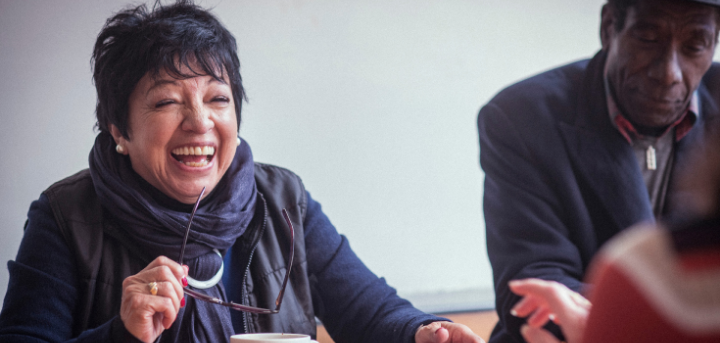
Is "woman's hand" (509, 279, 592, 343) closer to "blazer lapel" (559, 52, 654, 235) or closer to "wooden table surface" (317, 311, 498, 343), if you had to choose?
"blazer lapel" (559, 52, 654, 235)

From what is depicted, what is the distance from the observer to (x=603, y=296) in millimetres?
413

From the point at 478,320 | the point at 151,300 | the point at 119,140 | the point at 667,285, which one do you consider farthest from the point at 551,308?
the point at 478,320

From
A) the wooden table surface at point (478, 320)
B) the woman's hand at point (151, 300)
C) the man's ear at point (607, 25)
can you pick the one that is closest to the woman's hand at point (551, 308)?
the woman's hand at point (151, 300)

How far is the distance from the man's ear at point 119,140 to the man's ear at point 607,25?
123 centimetres

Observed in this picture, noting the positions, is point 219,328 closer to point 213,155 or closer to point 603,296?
point 213,155

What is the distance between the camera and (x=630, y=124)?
1.61 meters

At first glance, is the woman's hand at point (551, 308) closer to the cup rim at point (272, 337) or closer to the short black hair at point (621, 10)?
the cup rim at point (272, 337)

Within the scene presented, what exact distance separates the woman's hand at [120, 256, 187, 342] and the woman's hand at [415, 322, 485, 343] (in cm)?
45

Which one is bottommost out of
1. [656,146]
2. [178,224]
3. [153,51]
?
[656,146]

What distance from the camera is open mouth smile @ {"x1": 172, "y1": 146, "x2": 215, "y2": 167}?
1361mm

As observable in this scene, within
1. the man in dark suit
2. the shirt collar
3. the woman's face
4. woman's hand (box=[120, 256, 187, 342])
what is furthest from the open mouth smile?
the shirt collar

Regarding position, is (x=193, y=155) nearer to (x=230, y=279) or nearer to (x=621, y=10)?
(x=230, y=279)

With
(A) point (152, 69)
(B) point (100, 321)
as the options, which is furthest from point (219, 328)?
(A) point (152, 69)

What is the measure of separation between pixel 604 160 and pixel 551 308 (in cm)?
95
